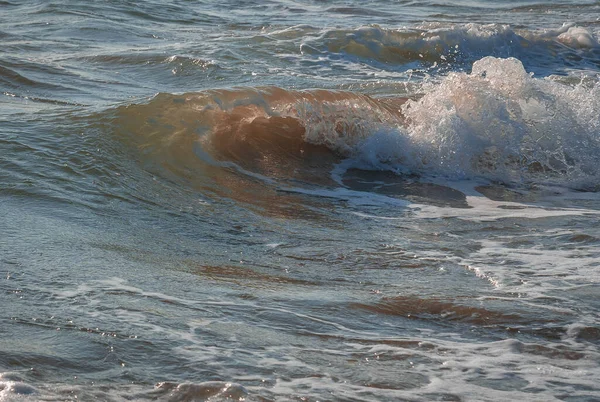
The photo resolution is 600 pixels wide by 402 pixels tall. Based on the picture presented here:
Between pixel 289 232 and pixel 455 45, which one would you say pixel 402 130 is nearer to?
pixel 289 232

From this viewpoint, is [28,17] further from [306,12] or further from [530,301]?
[530,301]

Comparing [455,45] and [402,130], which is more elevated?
[455,45]

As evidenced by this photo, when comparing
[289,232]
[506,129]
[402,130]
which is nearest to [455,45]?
[506,129]

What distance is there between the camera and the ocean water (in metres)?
3.11

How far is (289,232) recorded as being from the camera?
5160 mm

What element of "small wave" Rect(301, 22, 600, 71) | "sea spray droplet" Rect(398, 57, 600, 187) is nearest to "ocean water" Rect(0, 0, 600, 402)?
"sea spray droplet" Rect(398, 57, 600, 187)

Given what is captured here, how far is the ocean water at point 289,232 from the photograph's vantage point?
3.11 metres

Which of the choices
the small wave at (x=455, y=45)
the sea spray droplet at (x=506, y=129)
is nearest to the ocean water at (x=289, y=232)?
the sea spray droplet at (x=506, y=129)

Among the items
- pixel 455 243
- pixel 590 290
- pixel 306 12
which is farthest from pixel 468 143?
pixel 306 12

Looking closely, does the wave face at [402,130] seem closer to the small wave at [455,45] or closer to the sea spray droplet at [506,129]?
the sea spray droplet at [506,129]

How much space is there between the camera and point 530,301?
392 centimetres

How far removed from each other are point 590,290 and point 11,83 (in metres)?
6.75

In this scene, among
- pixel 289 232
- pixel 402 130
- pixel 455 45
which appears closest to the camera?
pixel 289 232

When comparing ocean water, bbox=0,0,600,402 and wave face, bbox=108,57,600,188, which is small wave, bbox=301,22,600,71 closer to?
ocean water, bbox=0,0,600,402
